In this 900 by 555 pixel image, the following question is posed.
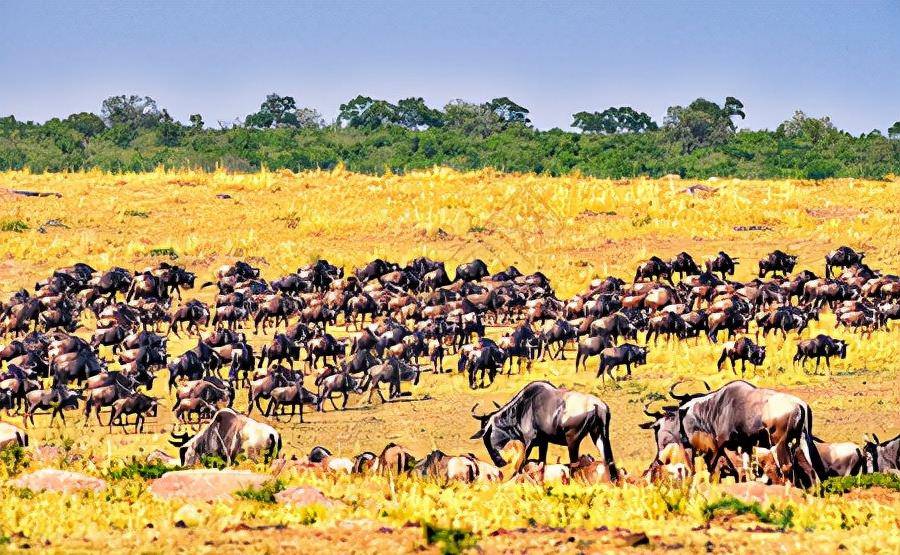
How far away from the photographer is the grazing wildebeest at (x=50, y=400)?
24.5m

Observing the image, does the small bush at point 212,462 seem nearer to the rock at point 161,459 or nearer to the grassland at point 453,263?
the rock at point 161,459

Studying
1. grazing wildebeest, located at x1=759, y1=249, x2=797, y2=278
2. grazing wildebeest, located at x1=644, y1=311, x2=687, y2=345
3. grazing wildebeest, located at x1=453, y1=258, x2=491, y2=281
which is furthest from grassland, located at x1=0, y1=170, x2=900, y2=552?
grazing wildebeest, located at x1=453, y1=258, x2=491, y2=281

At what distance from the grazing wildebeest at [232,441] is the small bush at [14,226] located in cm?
3506

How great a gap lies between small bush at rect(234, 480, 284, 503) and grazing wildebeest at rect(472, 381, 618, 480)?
318 cm

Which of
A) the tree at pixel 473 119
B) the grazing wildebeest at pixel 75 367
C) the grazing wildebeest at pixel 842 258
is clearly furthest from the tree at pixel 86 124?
the grazing wildebeest at pixel 75 367

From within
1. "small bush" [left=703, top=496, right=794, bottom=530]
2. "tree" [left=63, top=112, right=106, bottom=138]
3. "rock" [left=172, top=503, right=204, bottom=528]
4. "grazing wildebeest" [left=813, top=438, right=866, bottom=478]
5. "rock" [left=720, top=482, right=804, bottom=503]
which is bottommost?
"grazing wildebeest" [left=813, top=438, right=866, bottom=478]

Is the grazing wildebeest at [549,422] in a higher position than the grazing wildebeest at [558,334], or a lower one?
higher

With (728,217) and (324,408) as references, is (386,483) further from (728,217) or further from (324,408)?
(728,217)

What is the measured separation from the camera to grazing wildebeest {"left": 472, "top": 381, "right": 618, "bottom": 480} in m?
16.1

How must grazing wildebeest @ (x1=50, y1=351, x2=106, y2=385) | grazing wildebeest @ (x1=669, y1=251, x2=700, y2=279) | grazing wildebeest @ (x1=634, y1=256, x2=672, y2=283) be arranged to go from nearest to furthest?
grazing wildebeest @ (x1=50, y1=351, x2=106, y2=385)
grazing wildebeest @ (x1=634, y1=256, x2=672, y2=283)
grazing wildebeest @ (x1=669, y1=251, x2=700, y2=279)

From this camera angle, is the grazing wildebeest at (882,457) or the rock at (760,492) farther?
the grazing wildebeest at (882,457)

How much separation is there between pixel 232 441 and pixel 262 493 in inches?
150

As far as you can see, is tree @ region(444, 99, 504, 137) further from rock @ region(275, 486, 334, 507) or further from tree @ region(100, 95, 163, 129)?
rock @ region(275, 486, 334, 507)

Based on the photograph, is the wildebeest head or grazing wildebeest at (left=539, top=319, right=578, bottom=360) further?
grazing wildebeest at (left=539, top=319, right=578, bottom=360)
